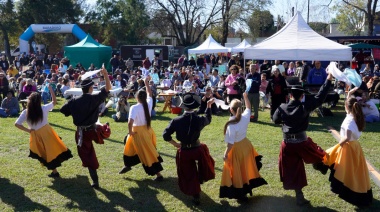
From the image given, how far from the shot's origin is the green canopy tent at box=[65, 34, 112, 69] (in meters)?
24.5

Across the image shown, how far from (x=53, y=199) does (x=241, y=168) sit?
8.55ft

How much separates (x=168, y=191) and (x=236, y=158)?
1.27 meters

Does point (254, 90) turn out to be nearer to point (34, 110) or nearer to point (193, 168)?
point (193, 168)

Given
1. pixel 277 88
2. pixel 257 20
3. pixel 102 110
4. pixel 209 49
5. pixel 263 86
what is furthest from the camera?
pixel 257 20

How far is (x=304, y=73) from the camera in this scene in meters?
12.9

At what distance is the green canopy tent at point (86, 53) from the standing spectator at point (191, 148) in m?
20.1

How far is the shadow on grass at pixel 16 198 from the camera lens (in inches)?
217

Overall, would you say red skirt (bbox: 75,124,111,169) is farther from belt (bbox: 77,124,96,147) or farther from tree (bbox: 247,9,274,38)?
tree (bbox: 247,9,274,38)

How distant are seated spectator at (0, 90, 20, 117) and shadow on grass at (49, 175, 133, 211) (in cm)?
730

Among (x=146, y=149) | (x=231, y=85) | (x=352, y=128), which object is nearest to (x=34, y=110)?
(x=146, y=149)

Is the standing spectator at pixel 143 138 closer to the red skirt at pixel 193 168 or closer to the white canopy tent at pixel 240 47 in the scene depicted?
the red skirt at pixel 193 168

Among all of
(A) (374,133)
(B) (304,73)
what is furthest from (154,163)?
(B) (304,73)

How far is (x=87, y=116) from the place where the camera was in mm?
5938

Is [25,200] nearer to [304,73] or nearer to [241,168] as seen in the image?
[241,168]
